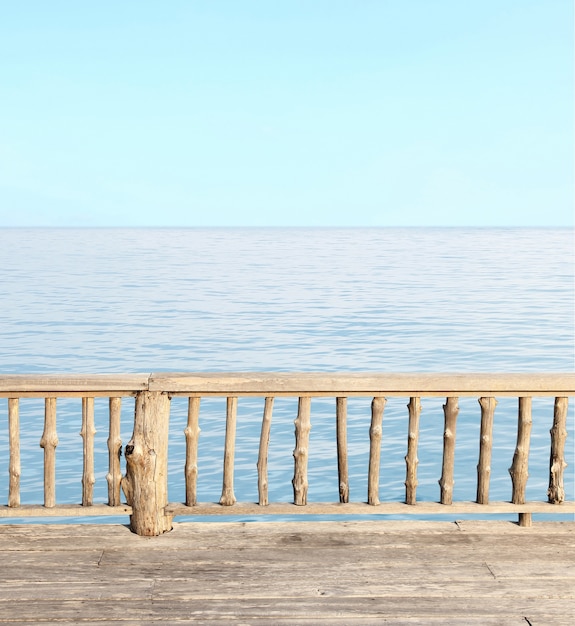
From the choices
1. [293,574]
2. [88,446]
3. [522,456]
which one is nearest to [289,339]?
[522,456]

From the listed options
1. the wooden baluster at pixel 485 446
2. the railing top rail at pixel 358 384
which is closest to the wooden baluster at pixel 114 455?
the railing top rail at pixel 358 384

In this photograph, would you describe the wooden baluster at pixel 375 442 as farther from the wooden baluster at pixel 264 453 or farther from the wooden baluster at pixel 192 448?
the wooden baluster at pixel 192 448

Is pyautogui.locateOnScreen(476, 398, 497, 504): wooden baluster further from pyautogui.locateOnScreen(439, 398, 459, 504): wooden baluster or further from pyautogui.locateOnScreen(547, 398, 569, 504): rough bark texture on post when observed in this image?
pyautogui.locateOnScreen(547, 398, 569, 504): rough bark texture on post

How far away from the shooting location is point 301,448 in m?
4.29

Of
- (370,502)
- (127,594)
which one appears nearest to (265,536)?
(370,502)

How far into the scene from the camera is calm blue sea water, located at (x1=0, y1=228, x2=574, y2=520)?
42.3 ft

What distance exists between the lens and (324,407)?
1594cm

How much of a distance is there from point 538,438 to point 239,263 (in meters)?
39.2

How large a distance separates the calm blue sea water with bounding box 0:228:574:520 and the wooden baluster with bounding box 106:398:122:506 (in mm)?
7288

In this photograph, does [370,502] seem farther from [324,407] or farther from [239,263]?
[239,263]

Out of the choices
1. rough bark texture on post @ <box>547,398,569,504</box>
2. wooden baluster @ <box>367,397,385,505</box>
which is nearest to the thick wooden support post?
wooden baluster @ <box>367,397,385,505</box>

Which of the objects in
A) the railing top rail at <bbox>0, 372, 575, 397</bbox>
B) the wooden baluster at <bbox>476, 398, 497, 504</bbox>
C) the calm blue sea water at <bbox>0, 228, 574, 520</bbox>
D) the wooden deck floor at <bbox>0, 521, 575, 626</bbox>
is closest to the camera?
the wooden deck floor at <bbox>0, 521, 575, 626</bbox>

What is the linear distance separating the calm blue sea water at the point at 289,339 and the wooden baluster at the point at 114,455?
7288 mm

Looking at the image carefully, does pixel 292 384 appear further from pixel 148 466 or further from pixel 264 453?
pixel 148 466
